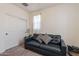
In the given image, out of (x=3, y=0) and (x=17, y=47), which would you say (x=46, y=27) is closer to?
(x=17, y=47)

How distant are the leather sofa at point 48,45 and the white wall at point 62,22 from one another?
0.12m

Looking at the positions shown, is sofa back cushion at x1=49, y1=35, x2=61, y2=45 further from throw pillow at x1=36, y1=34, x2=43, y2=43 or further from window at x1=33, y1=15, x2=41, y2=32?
window at x1=33, y1=15, x2=41, y2=32

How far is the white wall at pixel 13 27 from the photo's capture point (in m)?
1.45

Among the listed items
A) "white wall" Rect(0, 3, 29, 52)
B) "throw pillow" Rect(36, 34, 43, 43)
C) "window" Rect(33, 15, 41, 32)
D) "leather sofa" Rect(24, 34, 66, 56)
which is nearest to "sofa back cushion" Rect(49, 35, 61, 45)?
"leather sofa" Rect(24, 34, 66, 56)

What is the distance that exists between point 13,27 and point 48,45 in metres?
0.76

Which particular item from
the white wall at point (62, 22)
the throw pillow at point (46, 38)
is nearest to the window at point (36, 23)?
the white wall at point (62, 22)

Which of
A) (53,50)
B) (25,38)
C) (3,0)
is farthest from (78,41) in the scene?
(3,0)

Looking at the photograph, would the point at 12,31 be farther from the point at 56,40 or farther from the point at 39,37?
the point at 56,40

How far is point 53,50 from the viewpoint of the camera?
1373mm

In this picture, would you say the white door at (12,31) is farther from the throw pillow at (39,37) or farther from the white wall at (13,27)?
the throw pillow at (39,37)

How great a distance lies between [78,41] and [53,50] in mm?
454

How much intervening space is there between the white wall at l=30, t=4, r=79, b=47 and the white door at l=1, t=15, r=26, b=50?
27cm

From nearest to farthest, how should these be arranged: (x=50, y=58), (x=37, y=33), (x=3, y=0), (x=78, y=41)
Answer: (x=3, y=0) < (x=50, y=58) < (x=78, y=41) < (x=37, y=33)

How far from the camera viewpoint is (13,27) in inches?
58.2
